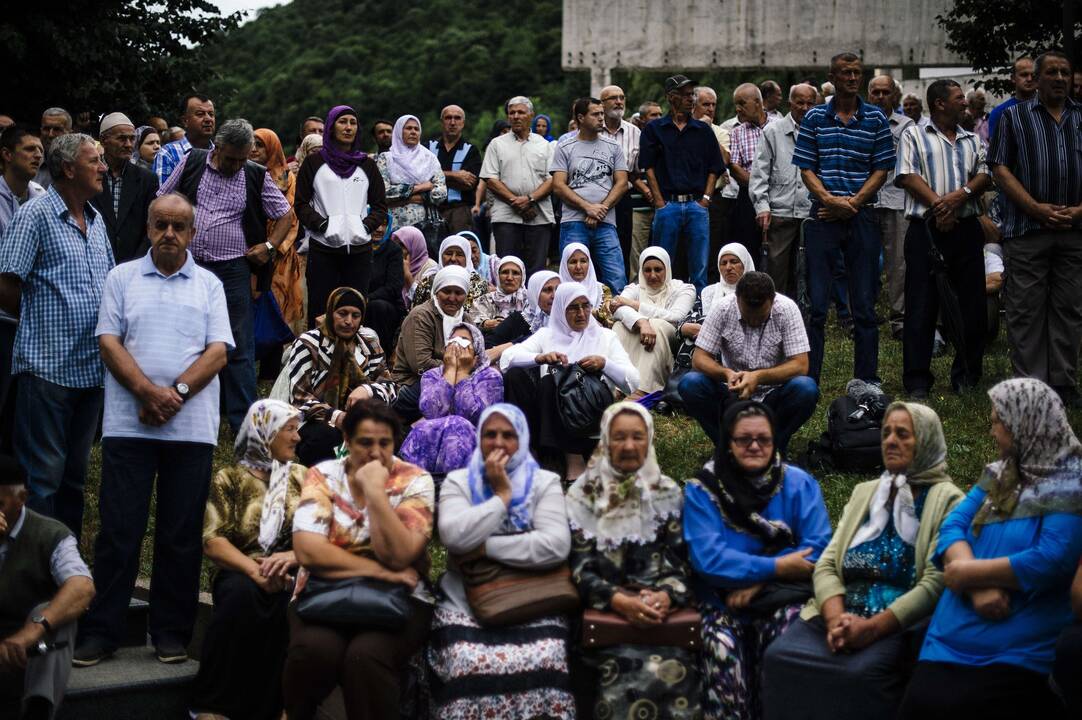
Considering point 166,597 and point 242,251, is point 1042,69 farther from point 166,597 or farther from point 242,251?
point 166,597

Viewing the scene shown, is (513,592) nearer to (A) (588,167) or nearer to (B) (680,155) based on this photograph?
(A) (588,167)

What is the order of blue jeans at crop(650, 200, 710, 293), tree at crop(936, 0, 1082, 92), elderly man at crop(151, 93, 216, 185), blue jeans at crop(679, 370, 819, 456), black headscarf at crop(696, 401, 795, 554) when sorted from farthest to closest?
tree at crop(936, 0, 1082, 92) → blue jeans at crop(650, 200, 710, 293) → elderly man at crop(151, 93, 216, 185) → blue jeans at crop(679, 370, 819, 456) → black headscarf at crop(696, 401, 795, 554)

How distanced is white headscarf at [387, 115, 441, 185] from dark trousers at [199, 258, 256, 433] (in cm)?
357

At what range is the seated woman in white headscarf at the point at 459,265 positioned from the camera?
32.4 feet

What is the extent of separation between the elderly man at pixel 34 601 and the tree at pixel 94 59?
34.2ft

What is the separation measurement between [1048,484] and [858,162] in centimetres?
468

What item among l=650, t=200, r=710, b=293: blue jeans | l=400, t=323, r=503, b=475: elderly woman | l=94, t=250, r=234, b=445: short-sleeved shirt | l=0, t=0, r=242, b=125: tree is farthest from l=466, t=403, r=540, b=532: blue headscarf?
l=0, t=0, r=242, b=125: tree

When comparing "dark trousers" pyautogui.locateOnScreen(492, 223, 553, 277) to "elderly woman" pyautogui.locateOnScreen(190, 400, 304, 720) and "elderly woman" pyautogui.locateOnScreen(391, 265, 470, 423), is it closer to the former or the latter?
"elderly woman" pyautogui.locateOnScreen(391, 265, 470, 423)

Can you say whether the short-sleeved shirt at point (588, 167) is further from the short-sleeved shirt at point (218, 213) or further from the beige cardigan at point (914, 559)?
the beige cardigan at point (914, 559)

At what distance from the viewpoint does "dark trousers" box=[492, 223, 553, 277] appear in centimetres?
1199

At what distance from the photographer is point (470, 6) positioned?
120ft

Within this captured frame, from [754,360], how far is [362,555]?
119 inches

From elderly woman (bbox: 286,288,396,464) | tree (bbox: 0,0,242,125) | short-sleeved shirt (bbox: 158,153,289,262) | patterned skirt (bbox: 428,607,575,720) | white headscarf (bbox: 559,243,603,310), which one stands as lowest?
patterned skirt (bbox: 428,607,575,720)

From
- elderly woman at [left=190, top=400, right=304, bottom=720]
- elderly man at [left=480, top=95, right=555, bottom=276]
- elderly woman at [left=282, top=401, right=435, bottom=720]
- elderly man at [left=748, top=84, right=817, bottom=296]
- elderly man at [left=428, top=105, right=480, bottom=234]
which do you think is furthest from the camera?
elderly man at [left=428, top=105, right=480, bottom=234]
